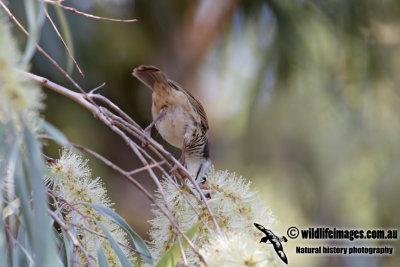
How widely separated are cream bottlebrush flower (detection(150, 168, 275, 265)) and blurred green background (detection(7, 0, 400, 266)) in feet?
10.1

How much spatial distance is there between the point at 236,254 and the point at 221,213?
1.04 feet

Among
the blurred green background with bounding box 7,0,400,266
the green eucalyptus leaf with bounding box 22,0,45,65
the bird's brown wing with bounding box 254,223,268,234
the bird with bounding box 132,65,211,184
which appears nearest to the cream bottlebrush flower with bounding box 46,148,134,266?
the bird's brown wing with bounding box 254,223,268,234

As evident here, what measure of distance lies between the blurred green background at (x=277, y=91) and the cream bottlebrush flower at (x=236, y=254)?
3423mm

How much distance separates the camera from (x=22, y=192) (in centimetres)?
107

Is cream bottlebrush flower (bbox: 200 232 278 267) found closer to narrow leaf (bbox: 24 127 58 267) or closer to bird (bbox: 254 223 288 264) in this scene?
bird (bbox: 254 223 288 264)

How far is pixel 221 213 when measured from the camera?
1498 mm

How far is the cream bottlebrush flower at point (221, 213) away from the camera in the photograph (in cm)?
145

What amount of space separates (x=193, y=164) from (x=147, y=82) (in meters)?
0.88

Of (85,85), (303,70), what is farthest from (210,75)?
(85,85)

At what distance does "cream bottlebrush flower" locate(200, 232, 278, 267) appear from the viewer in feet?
3.87

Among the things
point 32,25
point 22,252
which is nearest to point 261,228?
point 22,252

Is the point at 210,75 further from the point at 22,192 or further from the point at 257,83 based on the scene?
the point at 22,192

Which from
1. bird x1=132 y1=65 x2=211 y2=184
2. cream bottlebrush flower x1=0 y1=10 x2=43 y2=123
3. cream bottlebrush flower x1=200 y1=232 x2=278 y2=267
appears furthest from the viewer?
bird x1=132 y1=65 x2=211 y2=184

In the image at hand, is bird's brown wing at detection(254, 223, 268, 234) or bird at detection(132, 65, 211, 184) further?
bird at detection(132, 65, 211, 184)
